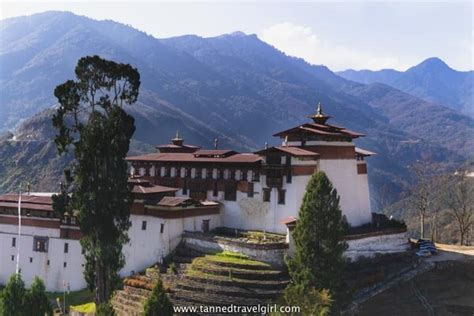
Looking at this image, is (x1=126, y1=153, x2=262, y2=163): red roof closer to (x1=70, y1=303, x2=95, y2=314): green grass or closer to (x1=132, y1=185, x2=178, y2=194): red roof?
(x1=132, y1=185, x2=178, y2=194): red roof

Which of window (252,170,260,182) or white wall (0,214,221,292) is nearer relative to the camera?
white wall (0,214,221,292)

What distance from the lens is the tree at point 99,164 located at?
1266 inches

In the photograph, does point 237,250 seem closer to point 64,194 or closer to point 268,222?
point 268,222

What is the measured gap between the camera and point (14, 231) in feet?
151

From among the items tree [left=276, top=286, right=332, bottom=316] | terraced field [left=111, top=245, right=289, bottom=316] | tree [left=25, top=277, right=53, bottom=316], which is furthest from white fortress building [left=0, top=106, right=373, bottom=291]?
tree [left=276, top=286, right=332, bottom=316]

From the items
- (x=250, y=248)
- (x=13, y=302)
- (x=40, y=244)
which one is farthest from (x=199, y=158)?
(x=13, y=302)

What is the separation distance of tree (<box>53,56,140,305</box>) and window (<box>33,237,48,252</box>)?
13.3 m

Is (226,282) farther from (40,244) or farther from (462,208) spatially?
(462,208)

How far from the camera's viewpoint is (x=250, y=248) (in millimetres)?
37906

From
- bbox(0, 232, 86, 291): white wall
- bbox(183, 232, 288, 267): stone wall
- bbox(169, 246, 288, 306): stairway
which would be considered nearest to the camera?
bbox(169, 246, 288, 306): stairway

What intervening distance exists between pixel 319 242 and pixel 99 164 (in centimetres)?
1309

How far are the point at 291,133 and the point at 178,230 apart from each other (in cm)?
1181

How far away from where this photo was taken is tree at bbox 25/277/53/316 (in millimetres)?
33094

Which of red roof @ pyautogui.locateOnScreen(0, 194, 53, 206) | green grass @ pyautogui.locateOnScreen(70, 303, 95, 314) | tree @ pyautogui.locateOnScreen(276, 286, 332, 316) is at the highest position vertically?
red roof @ pyautogui.locateOnScreen(0, 194, 53, 206)
